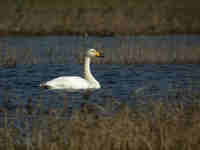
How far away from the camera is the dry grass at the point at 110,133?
757cm

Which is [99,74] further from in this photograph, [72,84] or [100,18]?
[100,18]

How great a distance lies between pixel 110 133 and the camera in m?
7.80

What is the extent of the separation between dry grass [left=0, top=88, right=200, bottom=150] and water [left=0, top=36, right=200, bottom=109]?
1.83 meters

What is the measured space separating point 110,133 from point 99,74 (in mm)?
8658

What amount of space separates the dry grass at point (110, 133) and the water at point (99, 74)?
1.83m

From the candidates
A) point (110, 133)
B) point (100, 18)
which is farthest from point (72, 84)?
point (100, 18)

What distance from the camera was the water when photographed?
12.6 meters

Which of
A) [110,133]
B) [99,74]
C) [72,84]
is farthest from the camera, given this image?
[99,74]

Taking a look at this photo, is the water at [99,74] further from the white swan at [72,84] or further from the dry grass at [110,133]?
the dry grass at [110,133]

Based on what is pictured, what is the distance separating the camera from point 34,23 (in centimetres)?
2495

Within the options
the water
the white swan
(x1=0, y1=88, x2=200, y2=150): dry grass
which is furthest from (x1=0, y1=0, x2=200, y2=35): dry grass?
(x1=0, y1=88, x2=200, y2=150): dry grass

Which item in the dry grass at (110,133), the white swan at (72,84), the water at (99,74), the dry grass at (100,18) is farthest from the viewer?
the dry grass at (100,18)

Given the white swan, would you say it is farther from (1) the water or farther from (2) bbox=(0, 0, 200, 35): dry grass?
(2) bbox=(0, 0, 200, 35): dry grass

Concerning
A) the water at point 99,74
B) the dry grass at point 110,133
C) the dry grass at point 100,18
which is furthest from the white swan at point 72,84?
the dry grass at point 100,18
